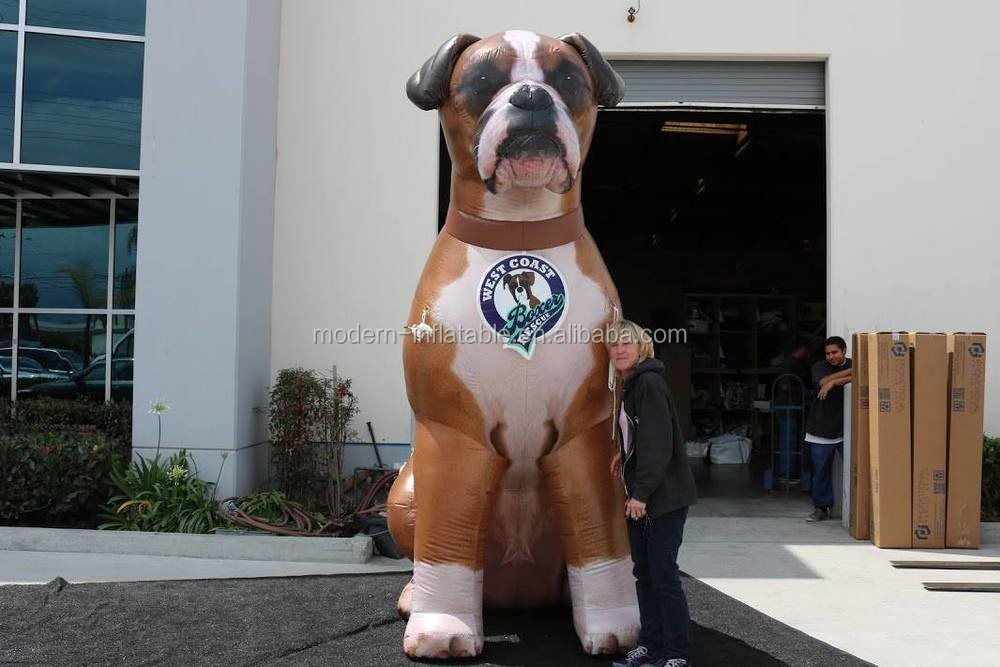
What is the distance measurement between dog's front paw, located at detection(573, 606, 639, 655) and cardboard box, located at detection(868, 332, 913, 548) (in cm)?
296

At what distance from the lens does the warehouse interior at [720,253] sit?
8.81 m

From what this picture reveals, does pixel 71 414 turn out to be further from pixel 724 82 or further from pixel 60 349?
pixel 724 82

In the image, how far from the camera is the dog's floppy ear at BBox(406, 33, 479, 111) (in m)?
2.98

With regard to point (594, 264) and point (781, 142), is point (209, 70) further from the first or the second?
point (781, 142)

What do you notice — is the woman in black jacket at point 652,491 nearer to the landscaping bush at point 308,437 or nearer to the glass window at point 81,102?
the landscaping bush at point 308,437

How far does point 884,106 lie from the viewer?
6.02 metres

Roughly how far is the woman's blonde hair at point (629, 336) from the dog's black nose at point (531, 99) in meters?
0.78

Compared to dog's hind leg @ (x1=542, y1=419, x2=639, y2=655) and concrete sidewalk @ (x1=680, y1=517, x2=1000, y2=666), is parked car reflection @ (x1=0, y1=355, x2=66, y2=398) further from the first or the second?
dog's hind leg @ (x1=542, y1=419, x2=639, y2=655)

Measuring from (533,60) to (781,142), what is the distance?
6.66m

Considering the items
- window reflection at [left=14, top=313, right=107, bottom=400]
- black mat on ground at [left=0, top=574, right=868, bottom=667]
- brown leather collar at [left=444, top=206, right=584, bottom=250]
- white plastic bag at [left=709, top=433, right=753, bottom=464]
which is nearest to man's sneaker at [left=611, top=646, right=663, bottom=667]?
black mat on ground at [left=0, top=574, right=868, bottom=667]

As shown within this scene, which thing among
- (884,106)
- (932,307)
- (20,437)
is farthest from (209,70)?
(932,307)

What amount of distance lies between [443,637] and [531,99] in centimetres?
180

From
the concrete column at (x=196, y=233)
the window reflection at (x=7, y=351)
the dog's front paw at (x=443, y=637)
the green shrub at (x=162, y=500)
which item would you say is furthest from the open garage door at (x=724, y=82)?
the window reflection at (x=7, y=351)

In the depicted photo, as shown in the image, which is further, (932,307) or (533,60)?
(932,307)
